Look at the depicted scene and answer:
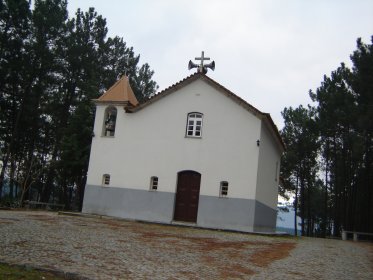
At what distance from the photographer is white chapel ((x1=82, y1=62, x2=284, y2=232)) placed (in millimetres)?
21250

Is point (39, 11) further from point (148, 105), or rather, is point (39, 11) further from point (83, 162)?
point (148, 105)

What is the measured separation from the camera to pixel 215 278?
292 inches

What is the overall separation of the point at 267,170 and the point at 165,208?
21.5 ft

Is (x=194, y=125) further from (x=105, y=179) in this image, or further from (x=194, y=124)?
(x=105, y=179)

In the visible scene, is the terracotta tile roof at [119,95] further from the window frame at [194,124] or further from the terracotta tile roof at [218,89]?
the window frame at [194,124]

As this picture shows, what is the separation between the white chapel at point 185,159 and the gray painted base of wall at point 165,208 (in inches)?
1.9

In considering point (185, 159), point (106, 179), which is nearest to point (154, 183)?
point (185, 159)

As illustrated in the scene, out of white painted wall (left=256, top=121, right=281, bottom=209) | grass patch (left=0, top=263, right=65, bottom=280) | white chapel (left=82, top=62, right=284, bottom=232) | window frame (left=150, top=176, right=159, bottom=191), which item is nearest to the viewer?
grass patch (left=0, top=263, right=65, bottom=280)

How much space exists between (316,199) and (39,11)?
42.0 metres

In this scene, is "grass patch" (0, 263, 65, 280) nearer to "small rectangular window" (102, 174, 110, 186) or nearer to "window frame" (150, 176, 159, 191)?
"window frame" (150, 176, 159, 191)

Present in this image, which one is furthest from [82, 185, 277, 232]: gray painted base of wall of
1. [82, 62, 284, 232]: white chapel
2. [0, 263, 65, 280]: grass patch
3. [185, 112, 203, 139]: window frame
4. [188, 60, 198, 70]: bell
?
[0, 263, 65, 280]: grass patch

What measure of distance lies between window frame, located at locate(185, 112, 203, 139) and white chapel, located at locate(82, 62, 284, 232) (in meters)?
0.05

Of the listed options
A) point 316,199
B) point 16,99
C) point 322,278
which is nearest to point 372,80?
point 322,278

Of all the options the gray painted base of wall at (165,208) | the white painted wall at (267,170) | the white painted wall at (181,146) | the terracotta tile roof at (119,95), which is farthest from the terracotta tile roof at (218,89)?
the gray painted base of wall at (165,208)
